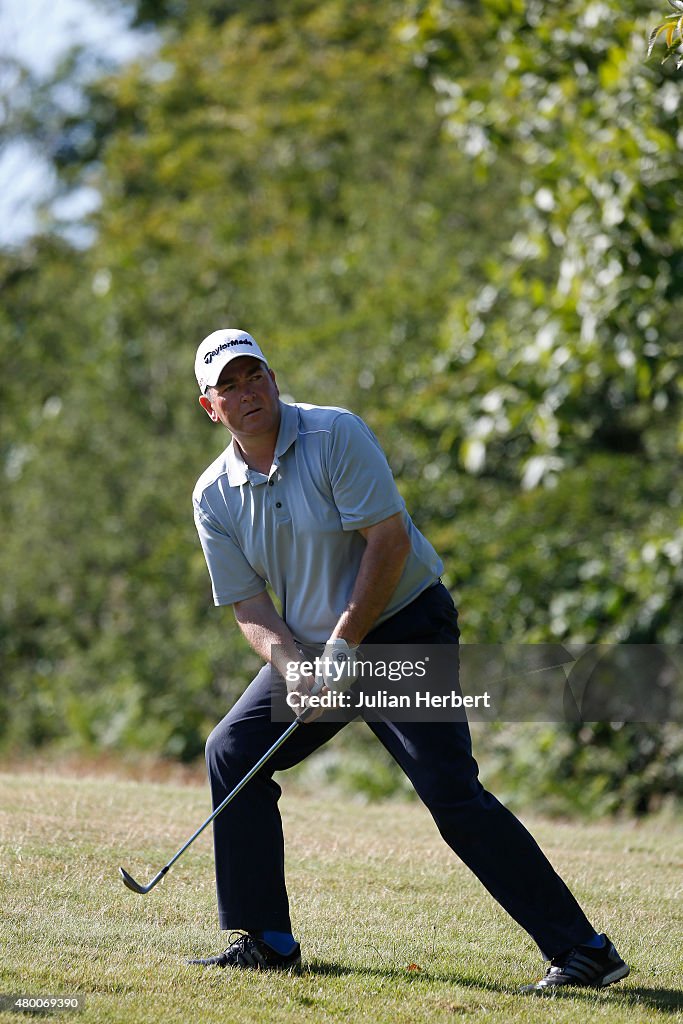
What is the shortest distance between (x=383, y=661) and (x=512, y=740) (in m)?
6.39

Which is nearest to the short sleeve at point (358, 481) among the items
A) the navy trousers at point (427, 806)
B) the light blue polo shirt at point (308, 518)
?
the light blue polo shirt at point (308, 518)

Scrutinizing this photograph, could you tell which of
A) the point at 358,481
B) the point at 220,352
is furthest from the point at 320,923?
the point at 220,352

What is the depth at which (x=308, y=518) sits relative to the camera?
14.6 feet

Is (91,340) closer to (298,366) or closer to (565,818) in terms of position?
(298,366)

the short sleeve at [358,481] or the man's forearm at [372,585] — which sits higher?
the short sleeve at [358,481]

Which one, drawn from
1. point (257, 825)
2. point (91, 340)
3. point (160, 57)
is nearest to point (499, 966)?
point (257, 825)

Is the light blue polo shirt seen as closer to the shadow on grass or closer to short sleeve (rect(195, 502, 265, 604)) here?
short sleeve (rect(195, 502, 265, 604))

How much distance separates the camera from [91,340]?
14.7 metres

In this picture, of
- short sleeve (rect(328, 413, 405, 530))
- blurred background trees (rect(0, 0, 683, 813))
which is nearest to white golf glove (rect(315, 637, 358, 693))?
short sleeve (rect(328, 413, 405, 530))

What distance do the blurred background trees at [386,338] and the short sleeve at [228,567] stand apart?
4.22 metres

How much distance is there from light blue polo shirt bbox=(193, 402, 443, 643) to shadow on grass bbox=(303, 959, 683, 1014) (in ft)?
3.61

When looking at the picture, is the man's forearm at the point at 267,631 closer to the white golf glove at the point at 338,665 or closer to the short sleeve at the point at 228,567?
the short sleeve at the point at 228,567

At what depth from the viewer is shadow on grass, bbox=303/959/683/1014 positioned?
4.27m

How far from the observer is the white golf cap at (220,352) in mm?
4449
